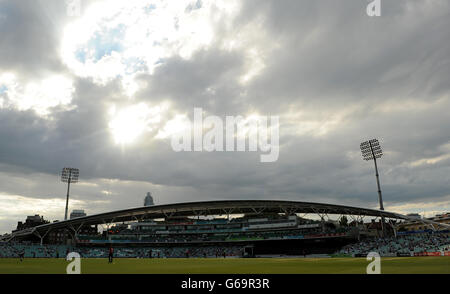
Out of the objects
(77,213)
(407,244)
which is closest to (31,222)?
(77,213)

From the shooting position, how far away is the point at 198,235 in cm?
9506

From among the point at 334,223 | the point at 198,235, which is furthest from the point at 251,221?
the point at 334,223

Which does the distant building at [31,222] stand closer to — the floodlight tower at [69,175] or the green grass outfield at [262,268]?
the floodlight tower at [69,175]

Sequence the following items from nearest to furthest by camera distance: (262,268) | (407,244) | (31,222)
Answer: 1. (262,268)
2. (407,244)
3. (31,222)

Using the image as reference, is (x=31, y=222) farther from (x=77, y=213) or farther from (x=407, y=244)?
(x=407, y=244)

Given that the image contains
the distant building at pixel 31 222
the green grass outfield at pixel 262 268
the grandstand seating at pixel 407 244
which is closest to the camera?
the green grass outfield at pixel 262 268

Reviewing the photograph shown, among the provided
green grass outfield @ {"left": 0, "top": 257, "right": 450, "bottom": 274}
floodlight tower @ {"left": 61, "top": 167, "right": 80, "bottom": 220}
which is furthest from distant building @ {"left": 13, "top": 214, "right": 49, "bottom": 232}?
green grass outfield @ {"left": 0, "top": 257, "right": 450, "bottom": 274}

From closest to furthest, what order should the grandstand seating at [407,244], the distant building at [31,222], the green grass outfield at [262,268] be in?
1. the green grass outfield at [262,268]
2. the grandstand seating at [407,244]
3. the distant building at [31,222]

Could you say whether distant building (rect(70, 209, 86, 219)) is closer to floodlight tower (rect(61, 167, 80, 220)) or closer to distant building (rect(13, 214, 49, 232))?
distant building (rect(13, 214, 49, 232))

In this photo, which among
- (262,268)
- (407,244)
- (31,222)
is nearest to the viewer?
(262,268)

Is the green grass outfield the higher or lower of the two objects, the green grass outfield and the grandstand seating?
the higher

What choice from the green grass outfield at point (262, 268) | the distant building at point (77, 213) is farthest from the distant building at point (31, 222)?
the green grass outfield at point (262, 268)
